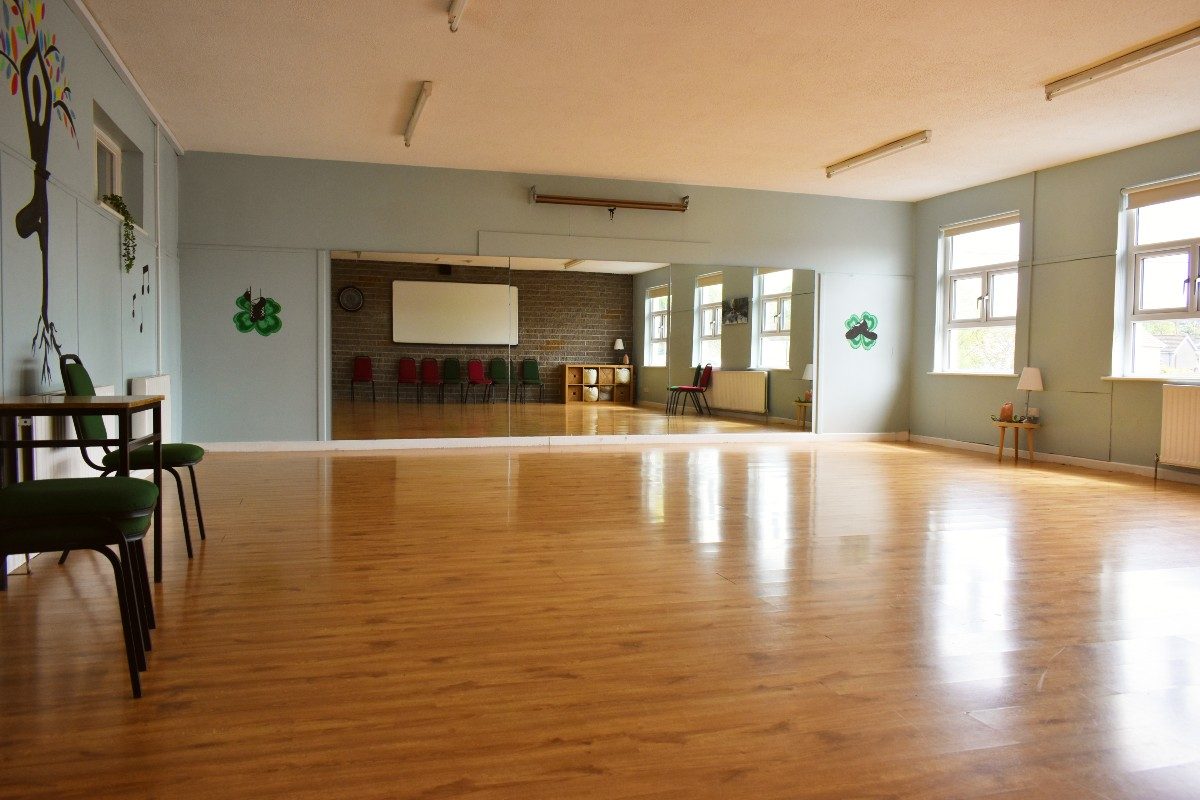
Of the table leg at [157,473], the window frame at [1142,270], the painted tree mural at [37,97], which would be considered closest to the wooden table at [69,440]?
the table leg at [157,473]

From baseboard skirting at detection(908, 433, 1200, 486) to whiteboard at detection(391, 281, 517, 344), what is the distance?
5366 millimetres

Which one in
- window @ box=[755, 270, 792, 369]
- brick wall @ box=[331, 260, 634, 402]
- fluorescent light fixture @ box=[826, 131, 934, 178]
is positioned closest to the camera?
fluorescent light fixture @ box=[826, 131, 934, 178]

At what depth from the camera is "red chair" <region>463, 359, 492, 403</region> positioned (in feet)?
34.1

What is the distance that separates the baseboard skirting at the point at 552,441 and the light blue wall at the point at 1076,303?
1.79 meters

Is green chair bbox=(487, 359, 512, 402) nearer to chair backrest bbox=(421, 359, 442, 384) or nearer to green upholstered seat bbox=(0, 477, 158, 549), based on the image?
chair backrest bbox=(421, 359, 442, 384)

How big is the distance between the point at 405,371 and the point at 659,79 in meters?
6.18

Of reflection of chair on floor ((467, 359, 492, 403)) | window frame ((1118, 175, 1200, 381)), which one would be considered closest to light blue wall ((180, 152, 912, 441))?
reflection of chair on floor ((467, 359, 492, 403))

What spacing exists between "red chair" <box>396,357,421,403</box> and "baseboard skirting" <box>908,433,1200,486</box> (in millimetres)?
6480

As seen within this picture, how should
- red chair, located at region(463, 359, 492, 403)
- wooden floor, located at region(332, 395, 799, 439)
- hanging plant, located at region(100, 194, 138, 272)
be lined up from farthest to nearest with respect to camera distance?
red chair, located at region(463, 359, 492, 403)
wooden floor, located at region(332, 395, 799, 439)
hanging plant, located at region(100, 194, 138, 272)

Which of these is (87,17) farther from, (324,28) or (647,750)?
(647,750)

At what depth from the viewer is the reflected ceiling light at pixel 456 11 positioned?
4.53m

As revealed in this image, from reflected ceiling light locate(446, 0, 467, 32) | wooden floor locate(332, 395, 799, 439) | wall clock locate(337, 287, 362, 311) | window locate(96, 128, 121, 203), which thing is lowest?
wooden floor locate(332, 395, 799, 439)

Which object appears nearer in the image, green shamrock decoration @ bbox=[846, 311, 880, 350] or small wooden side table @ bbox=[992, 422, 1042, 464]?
small wooden side table @ bbox=[992, 422, 1042, 464]

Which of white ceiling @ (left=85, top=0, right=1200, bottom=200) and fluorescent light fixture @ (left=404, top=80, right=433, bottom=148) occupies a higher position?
white ceiling @ (left=85, top=0, right=1200, bottom=200)
